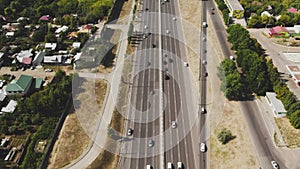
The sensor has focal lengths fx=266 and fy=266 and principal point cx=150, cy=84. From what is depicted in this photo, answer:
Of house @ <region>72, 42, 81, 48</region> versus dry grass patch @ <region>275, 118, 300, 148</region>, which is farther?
house @ <region>72, 42, 81, 48</region>

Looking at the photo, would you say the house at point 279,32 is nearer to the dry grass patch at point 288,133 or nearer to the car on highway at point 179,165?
the dry grass patch at point 288,133

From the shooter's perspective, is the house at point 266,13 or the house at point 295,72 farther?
the house at point 266,13

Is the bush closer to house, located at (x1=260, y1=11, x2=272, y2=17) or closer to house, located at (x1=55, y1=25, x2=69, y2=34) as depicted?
house, located at (x1=260, y1=11, x2=272, y2=17)

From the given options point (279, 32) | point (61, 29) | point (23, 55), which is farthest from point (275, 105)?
point (61, 29)

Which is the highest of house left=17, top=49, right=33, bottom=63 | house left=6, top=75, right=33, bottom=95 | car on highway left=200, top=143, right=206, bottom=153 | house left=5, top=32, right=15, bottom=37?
house left=5, top=32, right=15, bottom=37

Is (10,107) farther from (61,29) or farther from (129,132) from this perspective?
(61,29)

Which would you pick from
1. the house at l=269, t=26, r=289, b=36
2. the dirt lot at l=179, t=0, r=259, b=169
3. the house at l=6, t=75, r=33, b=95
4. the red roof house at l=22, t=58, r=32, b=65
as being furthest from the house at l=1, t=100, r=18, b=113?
the house at l=269, t=26, r=289, b=36

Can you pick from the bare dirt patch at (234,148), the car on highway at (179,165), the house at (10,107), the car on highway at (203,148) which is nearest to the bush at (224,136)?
the bare dirt patch at (234,148)
